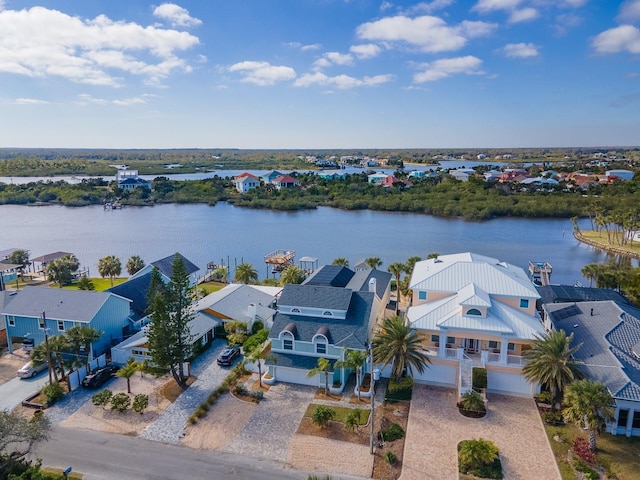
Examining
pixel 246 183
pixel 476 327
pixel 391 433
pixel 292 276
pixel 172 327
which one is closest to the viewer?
pixel 391 433

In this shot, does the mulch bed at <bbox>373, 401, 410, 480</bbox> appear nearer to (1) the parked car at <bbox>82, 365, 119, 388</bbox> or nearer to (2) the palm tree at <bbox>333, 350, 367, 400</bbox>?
(2) the palm tree at <bbox>333, 350, 367, 400</bbox>

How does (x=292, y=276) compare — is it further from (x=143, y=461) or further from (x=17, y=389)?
(x=143, y=461)

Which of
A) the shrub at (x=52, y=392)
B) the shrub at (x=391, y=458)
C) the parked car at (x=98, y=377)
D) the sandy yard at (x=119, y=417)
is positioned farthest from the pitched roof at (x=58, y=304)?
the shrub at (x=391, y=458)

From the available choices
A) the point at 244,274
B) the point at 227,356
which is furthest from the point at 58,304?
the point at 244,274

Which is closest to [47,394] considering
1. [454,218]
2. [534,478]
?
[534,478]

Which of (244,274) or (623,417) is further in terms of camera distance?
(244,274)

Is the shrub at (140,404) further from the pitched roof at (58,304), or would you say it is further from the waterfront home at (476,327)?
the waterfront home at (476,327)
